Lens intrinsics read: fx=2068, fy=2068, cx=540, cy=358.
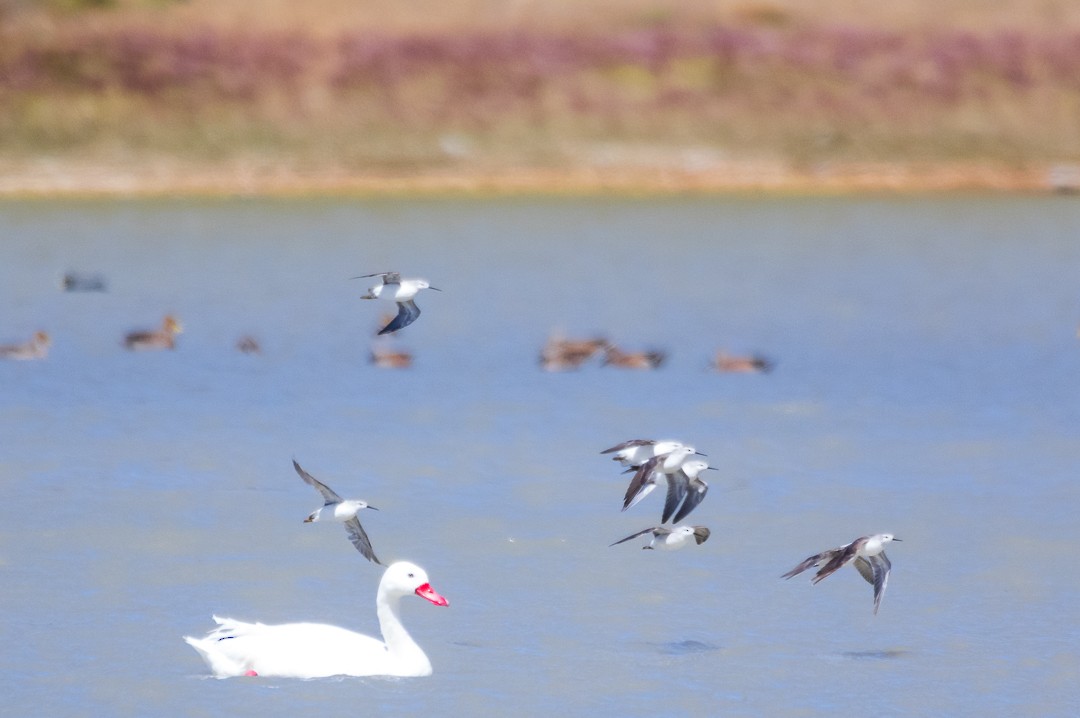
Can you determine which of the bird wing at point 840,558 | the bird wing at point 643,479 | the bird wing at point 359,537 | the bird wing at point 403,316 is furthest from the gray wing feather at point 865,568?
the bird wing at point 403,316

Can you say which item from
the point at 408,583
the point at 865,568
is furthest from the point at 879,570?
the point at 408,583

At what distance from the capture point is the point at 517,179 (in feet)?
145

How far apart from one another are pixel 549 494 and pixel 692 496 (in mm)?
3935

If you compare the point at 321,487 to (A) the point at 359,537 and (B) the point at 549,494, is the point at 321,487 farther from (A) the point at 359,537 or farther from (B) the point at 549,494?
(B) the point at 549,494

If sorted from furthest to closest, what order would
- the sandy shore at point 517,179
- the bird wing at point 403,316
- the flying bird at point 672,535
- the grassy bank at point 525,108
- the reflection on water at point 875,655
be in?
the grassy bank at point 525,108 < the sandy shore at point 517,179 < the flying bird at point 672,535 < the bird wing at point 403,316 < the reflection on water at point 875,655

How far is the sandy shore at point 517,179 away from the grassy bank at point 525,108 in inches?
2.3

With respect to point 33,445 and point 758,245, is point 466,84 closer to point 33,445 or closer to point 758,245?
point 758,245

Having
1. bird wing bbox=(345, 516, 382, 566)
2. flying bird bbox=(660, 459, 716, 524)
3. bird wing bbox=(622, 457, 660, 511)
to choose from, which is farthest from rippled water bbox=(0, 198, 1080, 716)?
bird wing bbox=(622, 457, 660, 511)

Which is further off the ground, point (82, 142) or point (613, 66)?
point (613, 66)

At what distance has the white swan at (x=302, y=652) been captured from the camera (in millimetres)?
10055

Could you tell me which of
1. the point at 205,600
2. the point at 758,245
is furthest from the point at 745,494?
the point at 758,245

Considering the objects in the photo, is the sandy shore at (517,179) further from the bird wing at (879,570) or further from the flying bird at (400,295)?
the bird wing at (879,570)

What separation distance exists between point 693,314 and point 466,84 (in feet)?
71.3

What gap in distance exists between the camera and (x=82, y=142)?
1756 inches
